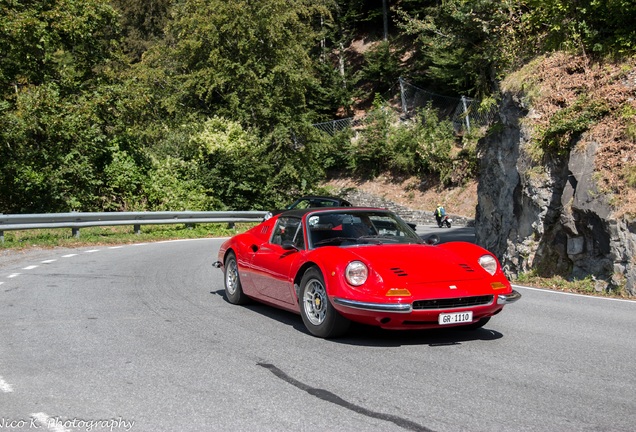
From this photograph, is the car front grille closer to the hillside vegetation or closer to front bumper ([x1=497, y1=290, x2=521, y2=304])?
front bumper ([x1=497, y1=290, x2=521, y2=304])

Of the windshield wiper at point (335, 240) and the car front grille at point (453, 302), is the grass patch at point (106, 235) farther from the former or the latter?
the car front grille at point (453, 302)

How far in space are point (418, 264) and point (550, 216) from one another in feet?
23.3

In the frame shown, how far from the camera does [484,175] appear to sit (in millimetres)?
17234

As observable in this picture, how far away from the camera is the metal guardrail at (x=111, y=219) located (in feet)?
64.1

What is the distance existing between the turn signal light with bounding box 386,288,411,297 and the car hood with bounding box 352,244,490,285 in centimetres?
10

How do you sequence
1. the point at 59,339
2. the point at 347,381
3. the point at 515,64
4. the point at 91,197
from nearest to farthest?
the point at 347,381 < the point at 59,339 < the point at 515,64 < the point at 91,197

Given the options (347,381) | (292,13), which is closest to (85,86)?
(292,13)

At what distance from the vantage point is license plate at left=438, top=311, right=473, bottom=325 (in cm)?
693

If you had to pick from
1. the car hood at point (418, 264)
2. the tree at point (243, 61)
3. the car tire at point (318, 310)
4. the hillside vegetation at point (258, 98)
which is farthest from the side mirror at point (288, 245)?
the tree at point (243, 61)

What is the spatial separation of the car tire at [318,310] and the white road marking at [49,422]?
3169 millimetres

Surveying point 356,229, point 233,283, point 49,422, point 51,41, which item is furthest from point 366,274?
point 51,41

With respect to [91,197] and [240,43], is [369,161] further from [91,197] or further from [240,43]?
[91,197]

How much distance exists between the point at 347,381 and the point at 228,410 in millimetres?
1161

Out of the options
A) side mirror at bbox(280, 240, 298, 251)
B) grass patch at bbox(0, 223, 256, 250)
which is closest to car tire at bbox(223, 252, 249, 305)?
side mirror at bbox(280, 240, 298, 251)
